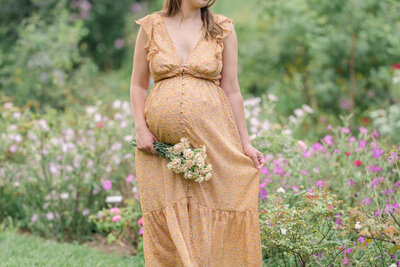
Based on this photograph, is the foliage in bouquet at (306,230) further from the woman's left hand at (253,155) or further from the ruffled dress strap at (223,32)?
the ruffled dress strap at (223,32)

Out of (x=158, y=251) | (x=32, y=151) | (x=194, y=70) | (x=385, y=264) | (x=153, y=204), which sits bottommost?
(x=385, y=264)

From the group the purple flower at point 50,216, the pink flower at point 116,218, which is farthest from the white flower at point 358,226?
the purple flower at point 50,216

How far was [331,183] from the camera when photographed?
3695 millimetres

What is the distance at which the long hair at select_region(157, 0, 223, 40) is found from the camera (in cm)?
265

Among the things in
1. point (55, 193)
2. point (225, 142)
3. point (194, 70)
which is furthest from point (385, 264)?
point (55, 193)

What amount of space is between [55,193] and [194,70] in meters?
2.20

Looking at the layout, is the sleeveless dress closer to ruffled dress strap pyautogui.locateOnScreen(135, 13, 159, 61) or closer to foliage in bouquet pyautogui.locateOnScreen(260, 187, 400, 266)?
ruffled dress strap pyautogui.locateOnScreen(135, 13, 159, 61)

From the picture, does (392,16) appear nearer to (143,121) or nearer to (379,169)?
(379,169)

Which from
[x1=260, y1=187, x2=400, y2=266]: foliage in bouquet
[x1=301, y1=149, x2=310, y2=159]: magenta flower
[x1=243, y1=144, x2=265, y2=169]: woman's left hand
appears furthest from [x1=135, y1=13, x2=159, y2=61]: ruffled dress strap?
[x1=301, y1=149, x2=310, y2=159]: magenta flower

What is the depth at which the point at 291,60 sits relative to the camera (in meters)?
7.75

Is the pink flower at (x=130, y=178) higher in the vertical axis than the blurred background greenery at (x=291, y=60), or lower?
lower

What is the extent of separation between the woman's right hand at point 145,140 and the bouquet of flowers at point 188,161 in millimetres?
78

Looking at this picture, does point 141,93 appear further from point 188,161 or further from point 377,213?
point 377,213

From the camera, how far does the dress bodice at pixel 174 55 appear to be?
256 centimetres
